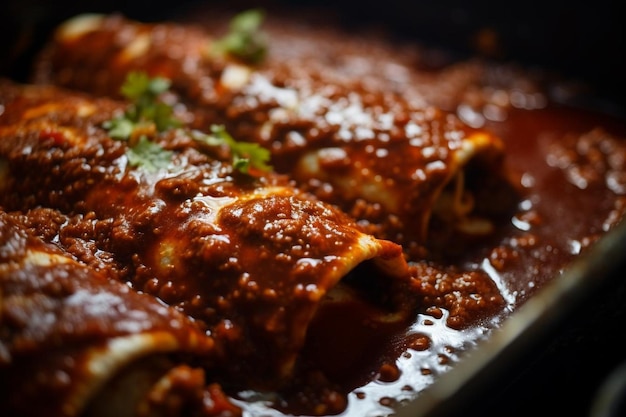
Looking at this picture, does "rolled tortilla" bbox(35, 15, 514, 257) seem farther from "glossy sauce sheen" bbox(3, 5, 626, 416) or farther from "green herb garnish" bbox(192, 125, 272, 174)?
"green herb garnish" bbox(192, 125, 272, 174)

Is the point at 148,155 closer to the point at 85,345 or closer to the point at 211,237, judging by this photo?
the point at 211,237

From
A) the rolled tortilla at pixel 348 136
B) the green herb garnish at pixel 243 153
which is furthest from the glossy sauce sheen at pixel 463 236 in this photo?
the green herb garnish at pixel 243 153

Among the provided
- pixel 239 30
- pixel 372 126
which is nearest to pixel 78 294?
pixel 372 126

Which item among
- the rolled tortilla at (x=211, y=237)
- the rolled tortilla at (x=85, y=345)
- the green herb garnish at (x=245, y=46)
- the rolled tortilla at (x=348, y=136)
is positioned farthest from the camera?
the green herb garnish at (x=245, y=46)

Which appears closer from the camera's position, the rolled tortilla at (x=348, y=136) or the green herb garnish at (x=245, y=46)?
the rolled tortilla at (x=348, y=136)

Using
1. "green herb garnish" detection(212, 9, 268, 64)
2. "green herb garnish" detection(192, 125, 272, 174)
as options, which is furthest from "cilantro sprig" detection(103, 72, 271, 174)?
"green herb garnish" detection(212, 9, 268, 64)

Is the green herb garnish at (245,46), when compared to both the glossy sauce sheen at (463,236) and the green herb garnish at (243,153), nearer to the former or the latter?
the glossy sauce sheen at (463,236)
